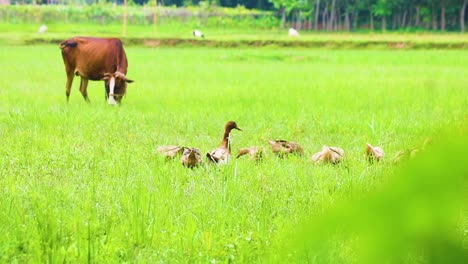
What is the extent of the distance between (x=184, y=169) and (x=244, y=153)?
60cm

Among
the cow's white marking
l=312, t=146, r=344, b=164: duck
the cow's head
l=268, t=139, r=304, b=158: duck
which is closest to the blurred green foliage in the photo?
l=312, t=146, r=344, b=164: duck

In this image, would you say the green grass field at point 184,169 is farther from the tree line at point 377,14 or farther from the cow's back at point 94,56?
the tree line at point 377,14

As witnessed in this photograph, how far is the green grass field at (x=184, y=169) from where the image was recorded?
194cm

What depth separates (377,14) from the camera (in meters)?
48.8

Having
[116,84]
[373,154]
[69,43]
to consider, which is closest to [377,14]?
[69,43]

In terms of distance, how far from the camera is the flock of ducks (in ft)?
11.1

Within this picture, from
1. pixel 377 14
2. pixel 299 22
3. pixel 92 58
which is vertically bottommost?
pixel 92 58

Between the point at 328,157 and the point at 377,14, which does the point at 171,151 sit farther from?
the point at 377,14

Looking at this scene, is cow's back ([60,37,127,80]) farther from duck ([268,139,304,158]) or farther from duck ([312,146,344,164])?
duck ([312,146,344,164])

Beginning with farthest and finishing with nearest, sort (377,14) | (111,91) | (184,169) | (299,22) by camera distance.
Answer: (299,22)
(377,14)
(111,91)
(184,169)

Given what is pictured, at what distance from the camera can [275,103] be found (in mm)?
7430

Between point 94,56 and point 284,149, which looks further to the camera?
point 94,56

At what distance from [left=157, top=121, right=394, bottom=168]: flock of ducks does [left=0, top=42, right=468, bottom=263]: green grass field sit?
0.22 feet

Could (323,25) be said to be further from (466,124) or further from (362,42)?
(466,124)
